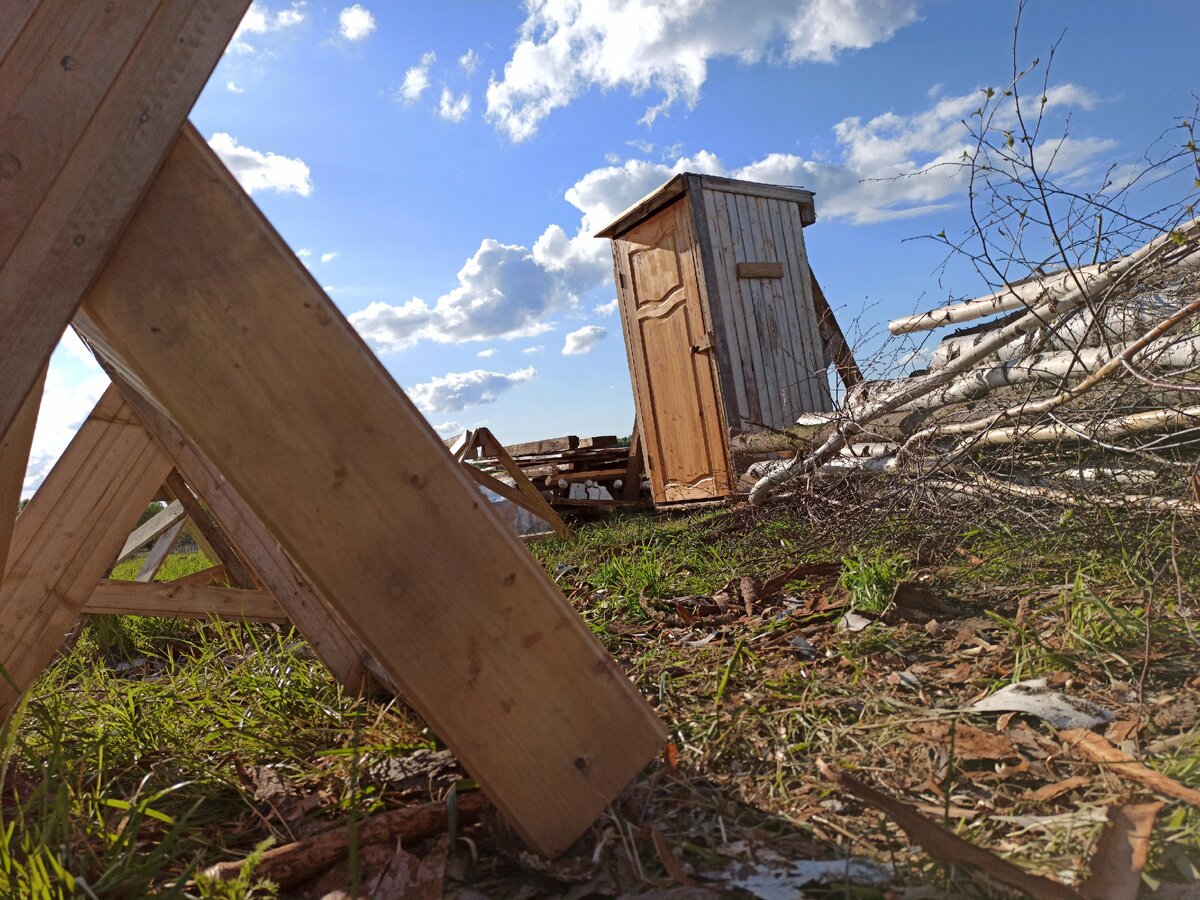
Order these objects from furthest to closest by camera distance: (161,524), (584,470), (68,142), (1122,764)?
1. (584,470)
2. (161,524)
3. (1122,764)
4. (68,142)

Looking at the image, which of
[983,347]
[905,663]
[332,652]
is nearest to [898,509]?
[983,347]

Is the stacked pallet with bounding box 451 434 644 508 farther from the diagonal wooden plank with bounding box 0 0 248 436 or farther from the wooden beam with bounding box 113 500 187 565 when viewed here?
the diagonal wooden plank with bounding box 0 0 248 436

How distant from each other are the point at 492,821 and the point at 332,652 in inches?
40.8

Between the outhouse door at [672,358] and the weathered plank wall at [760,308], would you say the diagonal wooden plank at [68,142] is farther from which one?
the outhouse door at [672,358]

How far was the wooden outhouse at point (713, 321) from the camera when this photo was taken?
8.21 m

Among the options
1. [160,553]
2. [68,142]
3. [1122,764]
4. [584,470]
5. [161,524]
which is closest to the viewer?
[68,142]

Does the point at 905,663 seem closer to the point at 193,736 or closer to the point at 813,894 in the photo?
the point at 813,894

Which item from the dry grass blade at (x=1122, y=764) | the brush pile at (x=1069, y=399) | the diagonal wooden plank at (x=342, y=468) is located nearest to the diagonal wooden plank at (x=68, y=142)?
the diagonal wooden plank at (x=342, y=468)

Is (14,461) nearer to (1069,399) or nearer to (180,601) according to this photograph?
(180,601)

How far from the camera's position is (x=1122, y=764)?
157 cm

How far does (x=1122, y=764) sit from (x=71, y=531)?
278 centimetres

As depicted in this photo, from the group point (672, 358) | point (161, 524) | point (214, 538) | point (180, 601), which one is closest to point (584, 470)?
point (672, 358)

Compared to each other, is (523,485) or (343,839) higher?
(523,485)

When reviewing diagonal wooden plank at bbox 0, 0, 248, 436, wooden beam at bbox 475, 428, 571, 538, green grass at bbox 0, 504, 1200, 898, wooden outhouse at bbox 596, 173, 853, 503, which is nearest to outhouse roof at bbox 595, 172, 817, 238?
wooden outhouse at bbox 596, 173, 853, 503
